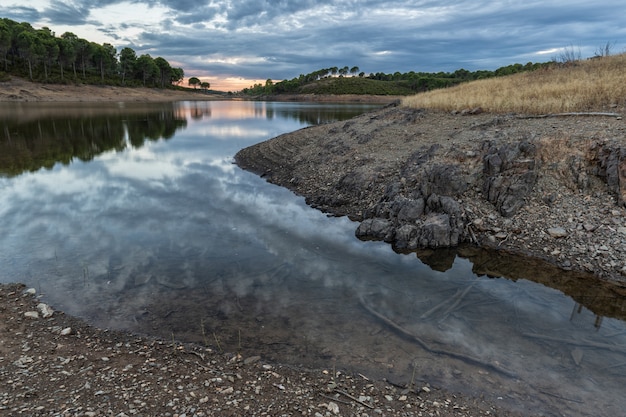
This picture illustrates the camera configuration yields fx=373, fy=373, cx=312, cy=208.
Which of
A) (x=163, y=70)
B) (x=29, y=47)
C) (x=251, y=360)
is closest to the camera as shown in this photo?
(x=251, y=360)

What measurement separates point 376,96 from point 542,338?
543ft

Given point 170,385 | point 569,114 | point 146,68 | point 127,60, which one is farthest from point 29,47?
point 170,385

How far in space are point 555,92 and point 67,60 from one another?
139 m

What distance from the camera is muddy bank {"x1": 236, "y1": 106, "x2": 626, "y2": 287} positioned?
43.7ft

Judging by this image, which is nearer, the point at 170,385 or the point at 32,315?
the point at 170,385

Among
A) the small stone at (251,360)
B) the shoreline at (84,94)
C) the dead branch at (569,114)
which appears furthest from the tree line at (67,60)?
the small stone at (251,360)

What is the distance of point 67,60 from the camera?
389ft

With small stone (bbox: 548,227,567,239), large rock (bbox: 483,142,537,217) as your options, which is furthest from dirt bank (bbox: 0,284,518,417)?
large rock (bbox: 483,142,537,217)

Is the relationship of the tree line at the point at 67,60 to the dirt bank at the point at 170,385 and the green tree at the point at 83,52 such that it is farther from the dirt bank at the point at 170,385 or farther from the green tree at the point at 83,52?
the dirt bank at the point at 170,385

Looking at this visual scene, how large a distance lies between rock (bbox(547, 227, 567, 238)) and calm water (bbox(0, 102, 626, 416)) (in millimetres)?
1915

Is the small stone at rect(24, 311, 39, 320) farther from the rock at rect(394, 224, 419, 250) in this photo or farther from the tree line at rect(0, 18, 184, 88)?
the tree line at rect(0, 18, 184, 88)

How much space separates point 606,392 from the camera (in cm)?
726

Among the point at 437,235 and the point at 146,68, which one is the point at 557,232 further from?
the point at 146,68

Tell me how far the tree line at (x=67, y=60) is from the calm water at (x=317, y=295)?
4378 inches
